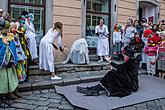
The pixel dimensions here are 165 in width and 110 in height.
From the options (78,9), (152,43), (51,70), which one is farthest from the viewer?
(78,9)

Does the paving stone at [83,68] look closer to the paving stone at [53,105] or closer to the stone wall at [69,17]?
the stone wall at [69,17]

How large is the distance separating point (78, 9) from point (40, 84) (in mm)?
4514

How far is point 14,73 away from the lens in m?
4.96

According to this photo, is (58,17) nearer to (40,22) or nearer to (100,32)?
(40,22)

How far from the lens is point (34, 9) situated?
841cm

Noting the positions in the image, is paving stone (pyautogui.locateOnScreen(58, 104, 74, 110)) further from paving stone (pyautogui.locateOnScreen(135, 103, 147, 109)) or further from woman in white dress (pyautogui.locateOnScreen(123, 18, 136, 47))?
woman in white dress (pyautogui.locateOnScreen(123, 18, 136, 47))

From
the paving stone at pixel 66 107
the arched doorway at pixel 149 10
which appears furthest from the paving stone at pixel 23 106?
the arched doorway at pixel 149 10

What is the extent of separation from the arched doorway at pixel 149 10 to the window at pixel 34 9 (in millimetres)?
6302

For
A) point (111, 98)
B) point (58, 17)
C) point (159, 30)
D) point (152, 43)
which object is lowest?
point (111, 98)

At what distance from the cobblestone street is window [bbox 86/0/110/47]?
5.14 meters

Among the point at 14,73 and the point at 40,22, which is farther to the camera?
the point at 40,22

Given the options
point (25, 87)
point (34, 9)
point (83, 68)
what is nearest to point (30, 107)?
point (25, 87)

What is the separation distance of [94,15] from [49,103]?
636 centimetres

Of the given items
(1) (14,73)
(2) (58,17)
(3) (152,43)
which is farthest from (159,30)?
(1) (14,73)
